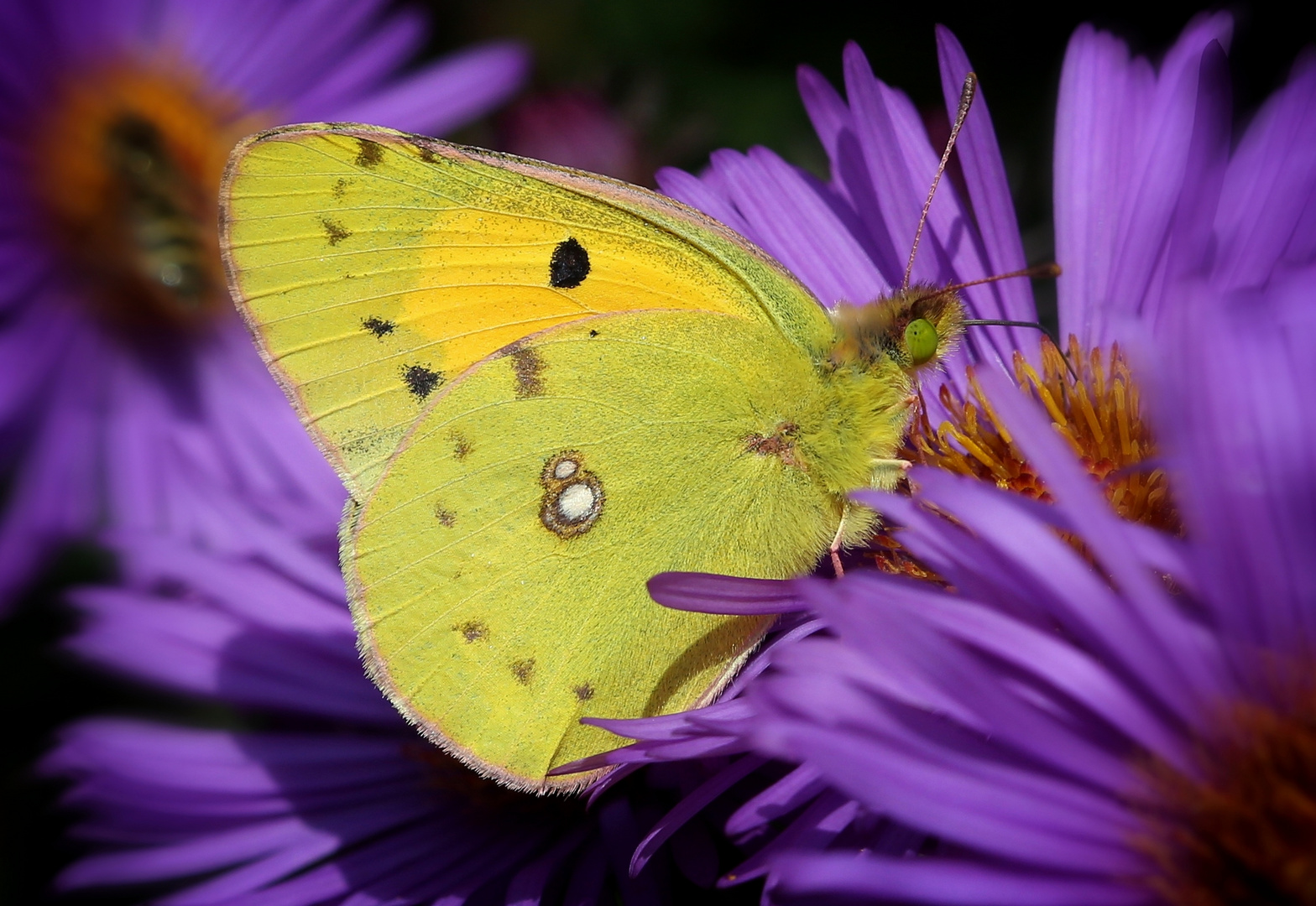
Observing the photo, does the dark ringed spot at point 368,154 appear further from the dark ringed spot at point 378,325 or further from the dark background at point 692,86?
the dark background at point 692,86

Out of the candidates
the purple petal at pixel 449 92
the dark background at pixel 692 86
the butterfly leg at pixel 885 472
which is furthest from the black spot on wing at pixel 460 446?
the purple petal at pixel 449 92

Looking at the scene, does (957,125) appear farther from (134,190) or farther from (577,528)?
(134,190)

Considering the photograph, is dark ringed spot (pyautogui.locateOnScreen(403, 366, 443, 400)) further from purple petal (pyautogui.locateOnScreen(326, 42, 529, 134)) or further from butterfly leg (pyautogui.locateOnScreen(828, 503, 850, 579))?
purple petal (pyautogui.locateOnScreen(326, 42, 529, 134))

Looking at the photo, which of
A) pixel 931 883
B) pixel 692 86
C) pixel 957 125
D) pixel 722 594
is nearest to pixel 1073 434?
pixel 957 125

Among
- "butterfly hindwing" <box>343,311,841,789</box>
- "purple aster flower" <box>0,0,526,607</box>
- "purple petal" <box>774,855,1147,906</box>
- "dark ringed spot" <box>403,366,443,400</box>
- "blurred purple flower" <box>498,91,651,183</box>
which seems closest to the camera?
"purple petal" <box>774,855,1147,906</box>

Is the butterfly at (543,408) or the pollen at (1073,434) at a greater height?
the butterfly at (543,408)

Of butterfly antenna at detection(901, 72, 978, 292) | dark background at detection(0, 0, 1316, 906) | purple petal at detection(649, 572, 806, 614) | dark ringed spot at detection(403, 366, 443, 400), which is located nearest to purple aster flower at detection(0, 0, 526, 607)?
dark background at detection(0, 0, 1316, 906)

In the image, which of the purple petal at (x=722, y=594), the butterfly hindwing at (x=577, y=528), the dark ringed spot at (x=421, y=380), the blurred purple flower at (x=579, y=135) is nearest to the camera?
the purple petal at (x=722, y=594)
